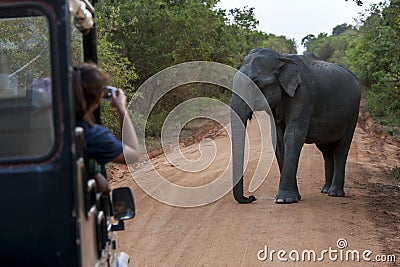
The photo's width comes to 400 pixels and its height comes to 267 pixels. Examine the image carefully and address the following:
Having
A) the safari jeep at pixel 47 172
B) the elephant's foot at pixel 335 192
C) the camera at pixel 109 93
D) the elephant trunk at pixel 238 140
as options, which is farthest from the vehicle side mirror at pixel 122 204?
the elephant's foot at pixel 335 192

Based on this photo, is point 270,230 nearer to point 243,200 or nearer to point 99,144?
point 243,200

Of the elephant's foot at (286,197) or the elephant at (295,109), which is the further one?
the elephant at (295,109)

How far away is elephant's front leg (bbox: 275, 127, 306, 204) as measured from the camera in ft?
34.4

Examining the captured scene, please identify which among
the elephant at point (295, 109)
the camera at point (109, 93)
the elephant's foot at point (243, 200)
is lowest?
the elephant's foot at point (243, 200)

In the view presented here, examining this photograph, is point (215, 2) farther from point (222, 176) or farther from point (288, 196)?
point (288, 196)

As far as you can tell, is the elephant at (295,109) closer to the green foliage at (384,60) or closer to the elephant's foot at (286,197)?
the elephant's foot at (286,197)

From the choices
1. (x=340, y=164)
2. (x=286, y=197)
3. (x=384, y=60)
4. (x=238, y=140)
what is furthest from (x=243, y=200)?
(x=384, y=60)

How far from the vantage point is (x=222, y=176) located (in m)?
13.4

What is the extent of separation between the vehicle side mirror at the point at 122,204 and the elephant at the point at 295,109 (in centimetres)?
636

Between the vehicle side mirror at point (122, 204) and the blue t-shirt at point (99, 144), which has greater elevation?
the blue t-shirt at point (99, 144)

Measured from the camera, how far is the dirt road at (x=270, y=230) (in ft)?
24.1

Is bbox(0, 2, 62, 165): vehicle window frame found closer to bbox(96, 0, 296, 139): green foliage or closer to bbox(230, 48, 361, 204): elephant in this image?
bbox(230, 48, 361, 204): elephant

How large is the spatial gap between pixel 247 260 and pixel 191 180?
561cm

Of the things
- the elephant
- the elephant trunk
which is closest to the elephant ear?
the elephant
